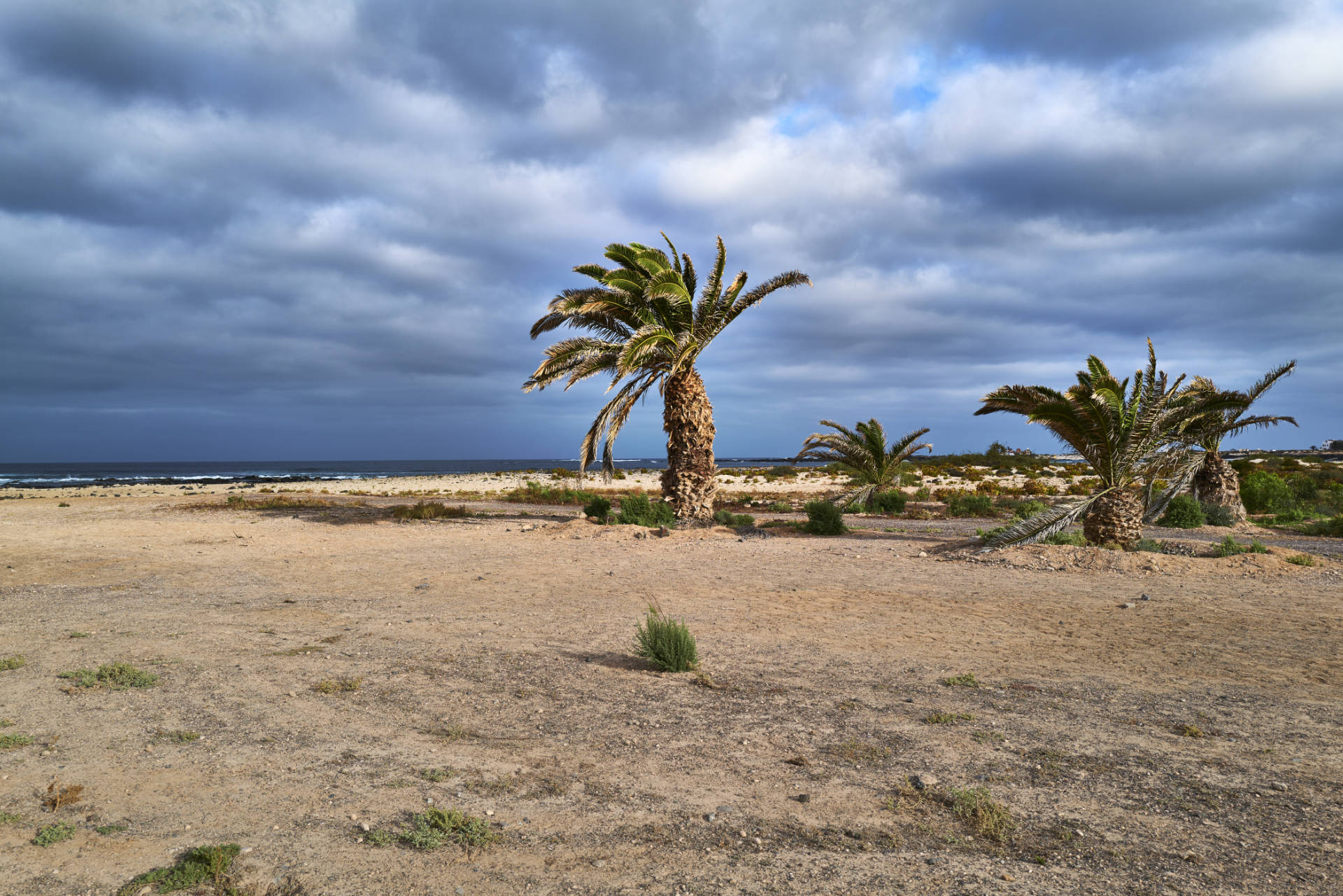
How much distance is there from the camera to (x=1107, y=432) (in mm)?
13758

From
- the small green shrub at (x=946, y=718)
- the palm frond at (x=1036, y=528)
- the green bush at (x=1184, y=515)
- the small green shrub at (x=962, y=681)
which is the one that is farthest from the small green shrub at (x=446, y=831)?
the green bush at (x=1184, y=515)

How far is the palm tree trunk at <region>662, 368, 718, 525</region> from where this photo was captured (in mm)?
18672

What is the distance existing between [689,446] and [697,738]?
14018 millimetres

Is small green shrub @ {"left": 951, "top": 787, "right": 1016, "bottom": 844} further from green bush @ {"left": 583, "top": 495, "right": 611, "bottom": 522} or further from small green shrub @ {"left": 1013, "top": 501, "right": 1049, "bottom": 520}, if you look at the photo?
small green shrub @ {"left": 1013, "top": 501, "right": 1049, "bottom": 520}

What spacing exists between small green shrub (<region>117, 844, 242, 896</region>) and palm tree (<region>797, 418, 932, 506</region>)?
19.7 meters

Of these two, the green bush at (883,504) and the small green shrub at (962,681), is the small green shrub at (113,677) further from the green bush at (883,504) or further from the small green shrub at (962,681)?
the green bush at (883,504)

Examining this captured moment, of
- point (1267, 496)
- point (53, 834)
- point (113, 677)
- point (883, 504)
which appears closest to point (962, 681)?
point (53, 834)

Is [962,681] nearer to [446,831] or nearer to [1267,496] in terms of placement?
[446,831]

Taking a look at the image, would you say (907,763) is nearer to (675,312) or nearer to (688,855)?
(688,855)

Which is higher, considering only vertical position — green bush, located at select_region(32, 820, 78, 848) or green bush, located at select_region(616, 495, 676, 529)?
green bush, located at select_region(616, 495, 676, 529)

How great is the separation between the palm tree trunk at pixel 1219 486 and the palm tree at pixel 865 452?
7634 mm

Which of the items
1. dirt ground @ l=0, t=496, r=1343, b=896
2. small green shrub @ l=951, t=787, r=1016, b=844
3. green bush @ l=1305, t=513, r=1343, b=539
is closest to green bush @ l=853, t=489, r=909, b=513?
green bush @ l=1305, t=513, r=1343, b=539

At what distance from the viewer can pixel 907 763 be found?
4.49 metres

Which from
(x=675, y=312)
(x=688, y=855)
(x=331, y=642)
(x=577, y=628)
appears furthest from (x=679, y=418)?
(x=688, y=855)
